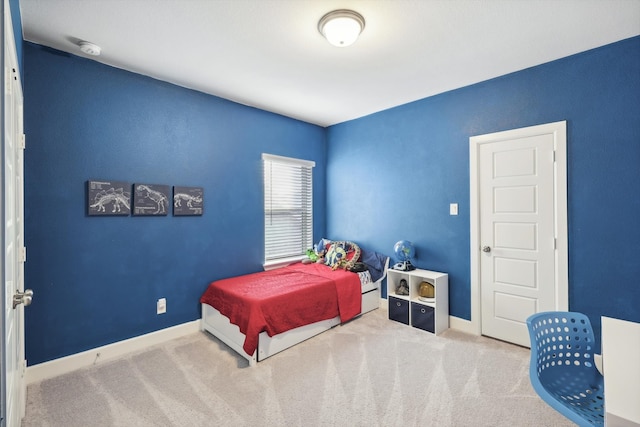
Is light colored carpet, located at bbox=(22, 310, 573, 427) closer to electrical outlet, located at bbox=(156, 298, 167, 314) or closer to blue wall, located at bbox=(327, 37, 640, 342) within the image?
electrical outlet, located at bbox=(156, 298, 167, 314)

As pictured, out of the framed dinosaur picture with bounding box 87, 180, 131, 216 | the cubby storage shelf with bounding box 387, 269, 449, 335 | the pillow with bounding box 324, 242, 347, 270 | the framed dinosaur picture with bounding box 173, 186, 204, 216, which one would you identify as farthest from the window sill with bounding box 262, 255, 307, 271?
the framed dinosaur picture with bounding box 87, 180, 131, 216

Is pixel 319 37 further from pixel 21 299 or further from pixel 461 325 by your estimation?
pixel 461 325

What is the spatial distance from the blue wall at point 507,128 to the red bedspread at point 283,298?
3.00 ft

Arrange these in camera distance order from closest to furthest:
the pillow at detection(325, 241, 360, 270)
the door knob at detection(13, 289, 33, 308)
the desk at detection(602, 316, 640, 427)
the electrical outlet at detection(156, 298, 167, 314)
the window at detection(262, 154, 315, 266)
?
the desk at detection(602, 316, 640, 427), the door knob at detection(13, 289, 33, 308), the electrical outlet at detection(156, 298, 167, 314), the pillow at detection(325, 241, 360, 270), the window at detection(262, 154, 315, 266)

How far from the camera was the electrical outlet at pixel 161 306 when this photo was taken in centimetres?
301

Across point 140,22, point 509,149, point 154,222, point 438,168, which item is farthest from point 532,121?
point 154,222

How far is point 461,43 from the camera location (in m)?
2.39

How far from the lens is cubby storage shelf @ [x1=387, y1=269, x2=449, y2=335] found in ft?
10.5

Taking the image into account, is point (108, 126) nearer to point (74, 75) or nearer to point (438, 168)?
point (74, 75)

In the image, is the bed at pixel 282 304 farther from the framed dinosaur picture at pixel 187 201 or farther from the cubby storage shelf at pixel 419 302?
the framed dinosaur picture at pixel 187 201

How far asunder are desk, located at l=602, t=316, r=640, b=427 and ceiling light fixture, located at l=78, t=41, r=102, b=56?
3509 millimetres

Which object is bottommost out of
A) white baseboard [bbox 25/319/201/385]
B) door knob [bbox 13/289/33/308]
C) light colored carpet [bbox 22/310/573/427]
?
light colored carpet [bbox 22/310/573/427]

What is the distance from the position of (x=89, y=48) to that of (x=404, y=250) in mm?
3512

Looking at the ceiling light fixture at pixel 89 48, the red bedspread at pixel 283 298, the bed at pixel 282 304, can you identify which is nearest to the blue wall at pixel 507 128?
the bed at pixel 282 304
